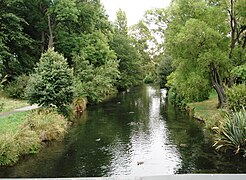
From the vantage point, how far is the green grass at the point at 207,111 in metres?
16.0

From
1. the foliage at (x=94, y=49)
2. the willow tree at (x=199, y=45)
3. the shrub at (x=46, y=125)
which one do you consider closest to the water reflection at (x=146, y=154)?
the shrub at (x=46, y=125)

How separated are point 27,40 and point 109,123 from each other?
1443 centimetres

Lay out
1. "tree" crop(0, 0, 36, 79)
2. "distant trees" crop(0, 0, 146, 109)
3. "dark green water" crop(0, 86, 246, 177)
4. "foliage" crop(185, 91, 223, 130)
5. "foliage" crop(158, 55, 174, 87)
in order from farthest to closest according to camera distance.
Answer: "foliage" crop(158, 55, 174, 87), "distant trees" crop(0, 0, 146, 109), "tree" crop(0, 0, 36, 79), "foliage" crop(185, 91, 223, 130), "dark green water" crop(0, 86, 246, 177)

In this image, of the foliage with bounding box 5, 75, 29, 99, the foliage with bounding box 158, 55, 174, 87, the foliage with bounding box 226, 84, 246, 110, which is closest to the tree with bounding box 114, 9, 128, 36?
the foliage with bounding box 158, 55, 174, 87

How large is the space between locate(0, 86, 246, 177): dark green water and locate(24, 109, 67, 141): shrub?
60cm

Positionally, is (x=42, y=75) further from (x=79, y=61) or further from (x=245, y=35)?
(x=245, y=35)

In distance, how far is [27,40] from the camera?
28672mm

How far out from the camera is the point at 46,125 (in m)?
14.9

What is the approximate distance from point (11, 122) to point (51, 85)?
12.9 feet

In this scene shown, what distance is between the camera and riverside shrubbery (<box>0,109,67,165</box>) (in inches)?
419

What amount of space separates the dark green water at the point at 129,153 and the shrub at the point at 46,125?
602mm

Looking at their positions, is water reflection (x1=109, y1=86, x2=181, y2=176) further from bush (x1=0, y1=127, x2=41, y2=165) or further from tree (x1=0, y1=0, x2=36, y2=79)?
tree (x1=0, y1=0, x2=36, y2=79)

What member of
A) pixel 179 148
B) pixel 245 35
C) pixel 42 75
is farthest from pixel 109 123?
pixel 245 35

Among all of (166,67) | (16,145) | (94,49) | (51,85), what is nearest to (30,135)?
(16,145)
